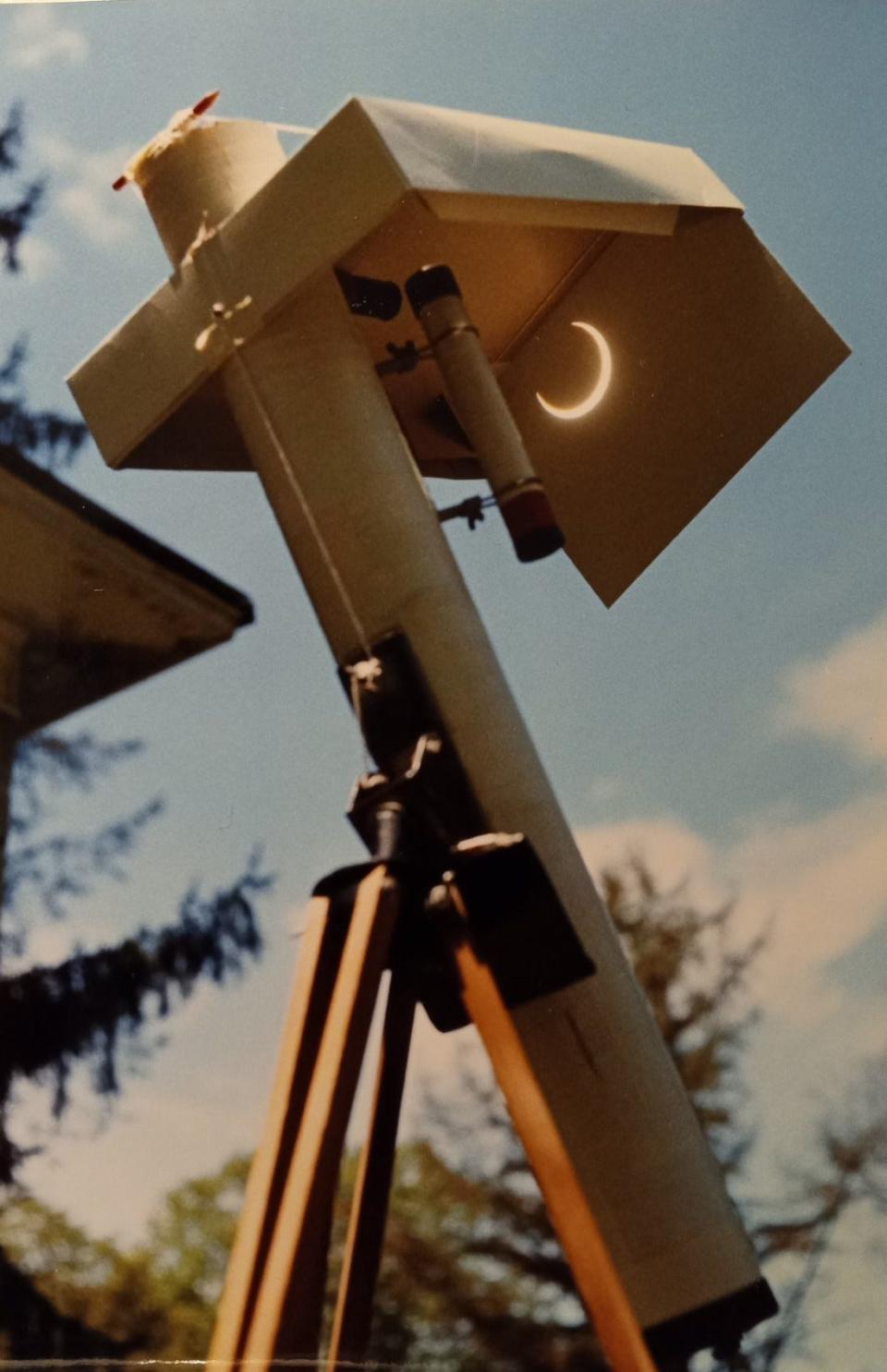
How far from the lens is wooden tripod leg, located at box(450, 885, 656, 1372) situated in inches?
48.2

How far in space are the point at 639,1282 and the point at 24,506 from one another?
1723 mm

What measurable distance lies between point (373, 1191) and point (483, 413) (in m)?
1.08

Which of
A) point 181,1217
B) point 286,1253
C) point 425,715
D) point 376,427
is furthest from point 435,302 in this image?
point 181,1217

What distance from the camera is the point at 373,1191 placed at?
57.1 inches

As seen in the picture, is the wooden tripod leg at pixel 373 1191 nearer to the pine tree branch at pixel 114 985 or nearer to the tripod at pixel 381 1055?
the tripod at pixel 381 1055

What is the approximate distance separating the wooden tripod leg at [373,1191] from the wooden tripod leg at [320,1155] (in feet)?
0.53

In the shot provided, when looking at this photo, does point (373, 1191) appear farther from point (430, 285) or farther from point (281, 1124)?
point (430, 285)

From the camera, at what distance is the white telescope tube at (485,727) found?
1571mm

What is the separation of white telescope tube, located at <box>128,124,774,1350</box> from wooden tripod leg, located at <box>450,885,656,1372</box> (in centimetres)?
29

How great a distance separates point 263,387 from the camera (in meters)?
1.87

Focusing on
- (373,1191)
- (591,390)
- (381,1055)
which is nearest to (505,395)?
(591,390)

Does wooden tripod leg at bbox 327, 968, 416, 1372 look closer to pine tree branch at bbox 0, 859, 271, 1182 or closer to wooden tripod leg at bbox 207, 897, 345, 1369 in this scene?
wooden tripod leg at bbox 207, 897, 345, 1369

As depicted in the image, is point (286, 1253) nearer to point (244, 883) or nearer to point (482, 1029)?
point (482, 1029)

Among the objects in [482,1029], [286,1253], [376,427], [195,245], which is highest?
[195,245]
